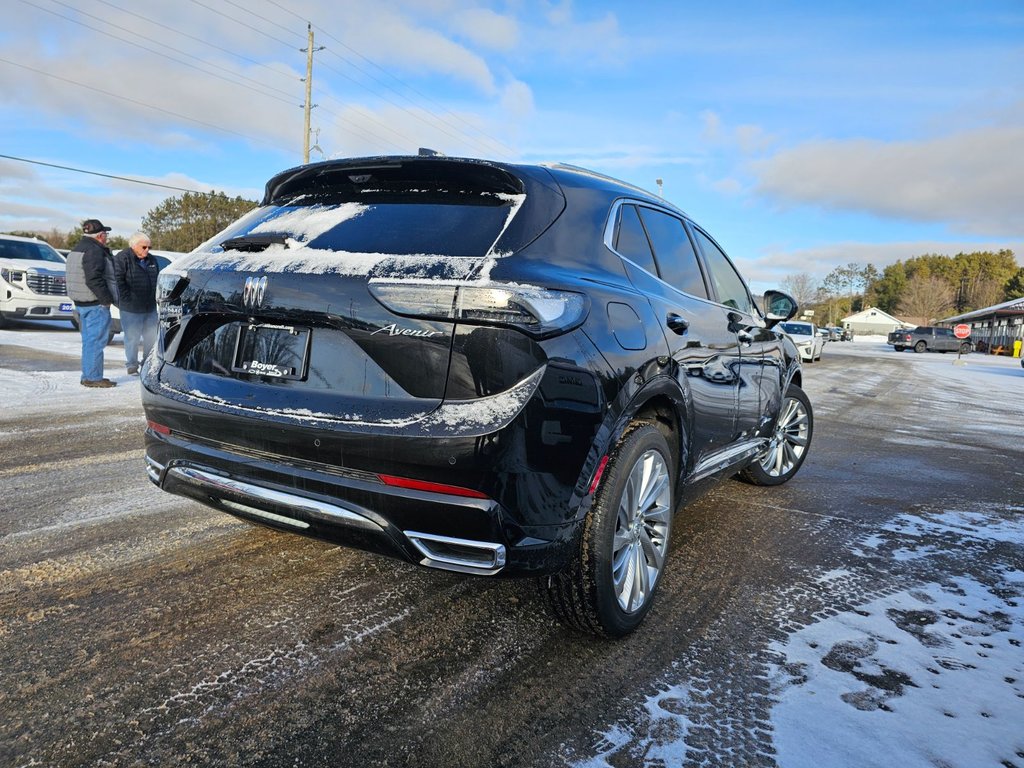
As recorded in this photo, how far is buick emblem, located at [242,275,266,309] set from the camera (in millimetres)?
2326

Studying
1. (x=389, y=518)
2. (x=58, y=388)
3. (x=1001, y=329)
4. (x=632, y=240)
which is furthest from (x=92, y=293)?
(x=1001, y=329)

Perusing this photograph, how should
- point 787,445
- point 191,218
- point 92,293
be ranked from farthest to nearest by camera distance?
point 191,218, point 92,293, point 787,445

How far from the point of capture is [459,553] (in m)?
2.05

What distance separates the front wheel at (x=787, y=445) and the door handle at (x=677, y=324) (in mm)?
2125

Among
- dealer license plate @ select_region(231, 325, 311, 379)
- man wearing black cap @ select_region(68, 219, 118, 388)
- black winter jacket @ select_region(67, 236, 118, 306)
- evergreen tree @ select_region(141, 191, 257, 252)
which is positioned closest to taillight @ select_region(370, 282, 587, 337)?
dealer license plate @ select_region(231, 325, 311, 379)

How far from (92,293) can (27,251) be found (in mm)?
9748

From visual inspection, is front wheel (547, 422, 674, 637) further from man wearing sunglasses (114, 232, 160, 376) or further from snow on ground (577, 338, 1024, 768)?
man wearing sunglasses (114, 232, 160, 376)

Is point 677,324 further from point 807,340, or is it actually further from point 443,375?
point 807,340

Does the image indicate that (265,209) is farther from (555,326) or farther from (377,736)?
(377,736)

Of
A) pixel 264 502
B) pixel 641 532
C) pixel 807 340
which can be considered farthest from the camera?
pixel 807 340

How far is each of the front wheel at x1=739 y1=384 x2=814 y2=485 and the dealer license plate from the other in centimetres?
356

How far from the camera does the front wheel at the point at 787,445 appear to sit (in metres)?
4.94

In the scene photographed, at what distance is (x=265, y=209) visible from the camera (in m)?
2.93

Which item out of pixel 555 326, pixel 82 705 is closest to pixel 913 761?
pixel 555 326
